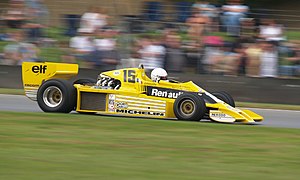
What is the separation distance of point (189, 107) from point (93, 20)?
5.87 metres

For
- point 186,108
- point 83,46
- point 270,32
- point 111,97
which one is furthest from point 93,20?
point 186,108

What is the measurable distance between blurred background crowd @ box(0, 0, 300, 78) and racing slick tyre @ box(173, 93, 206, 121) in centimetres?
456

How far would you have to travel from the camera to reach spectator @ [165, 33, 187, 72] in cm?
1661

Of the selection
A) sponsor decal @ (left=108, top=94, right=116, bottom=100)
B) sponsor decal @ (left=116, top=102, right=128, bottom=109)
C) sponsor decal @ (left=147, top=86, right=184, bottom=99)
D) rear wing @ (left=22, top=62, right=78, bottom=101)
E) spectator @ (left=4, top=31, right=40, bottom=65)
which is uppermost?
spectator @ (left=4, top=31, right=40, bottom=65)

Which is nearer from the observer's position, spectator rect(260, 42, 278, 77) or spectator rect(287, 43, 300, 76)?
spectator rect(287, 43, 300, 76)

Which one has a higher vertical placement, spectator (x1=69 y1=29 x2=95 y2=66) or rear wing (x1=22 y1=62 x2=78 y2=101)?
spectator (x1=69 y1=29 x2=95 y2=66)

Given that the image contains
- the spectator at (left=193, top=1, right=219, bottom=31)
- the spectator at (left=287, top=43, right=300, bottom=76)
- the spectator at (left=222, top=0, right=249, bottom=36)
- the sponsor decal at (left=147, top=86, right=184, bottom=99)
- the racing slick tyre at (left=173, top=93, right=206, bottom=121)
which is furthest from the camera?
the spectator at (left=193, top=1, right=219, bottom=31)

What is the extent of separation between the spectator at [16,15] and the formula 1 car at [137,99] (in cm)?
513

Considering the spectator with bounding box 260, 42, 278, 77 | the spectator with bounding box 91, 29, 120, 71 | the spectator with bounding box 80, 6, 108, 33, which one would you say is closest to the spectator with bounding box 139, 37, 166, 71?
the spectator with bounding box 91, 29, 120, 71

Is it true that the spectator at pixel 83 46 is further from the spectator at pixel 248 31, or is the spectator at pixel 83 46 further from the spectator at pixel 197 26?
the spectator at pixel 248 31

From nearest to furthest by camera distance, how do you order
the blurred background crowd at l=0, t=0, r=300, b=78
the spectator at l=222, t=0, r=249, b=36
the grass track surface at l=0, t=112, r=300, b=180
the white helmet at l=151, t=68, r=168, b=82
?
the grass track surface at l=0, t=112, r=300, b=180 < the white helmet at l=151, t=68, r=168, b=82 < the blurred background crowd at l=0, t=0, r=300, b=78 < the spectator at l=222, t=0, r=249, b=36

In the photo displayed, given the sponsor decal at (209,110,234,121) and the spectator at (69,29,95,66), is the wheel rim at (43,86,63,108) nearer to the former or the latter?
the sponsor decal at (209,110,234,121)

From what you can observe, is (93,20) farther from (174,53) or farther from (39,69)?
(39,69)

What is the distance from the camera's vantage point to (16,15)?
1773 centimetres
